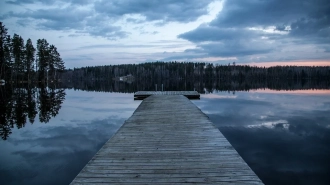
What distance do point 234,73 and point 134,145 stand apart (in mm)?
147017

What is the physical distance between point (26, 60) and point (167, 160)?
67331 millimetres

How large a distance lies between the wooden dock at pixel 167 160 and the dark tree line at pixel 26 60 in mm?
53699

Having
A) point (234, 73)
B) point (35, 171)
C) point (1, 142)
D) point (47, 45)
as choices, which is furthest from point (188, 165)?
point (234, 73)

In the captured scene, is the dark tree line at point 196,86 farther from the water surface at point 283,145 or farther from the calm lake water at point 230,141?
the calm lake water at point 230,141

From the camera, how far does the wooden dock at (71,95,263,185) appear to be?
13.5 feet

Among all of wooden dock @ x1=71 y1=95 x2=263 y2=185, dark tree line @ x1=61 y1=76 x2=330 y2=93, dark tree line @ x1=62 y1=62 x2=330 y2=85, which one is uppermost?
dark tree line @ x1=62 y1=62 x2=330 y2=85

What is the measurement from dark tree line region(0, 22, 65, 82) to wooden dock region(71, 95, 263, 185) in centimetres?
5370

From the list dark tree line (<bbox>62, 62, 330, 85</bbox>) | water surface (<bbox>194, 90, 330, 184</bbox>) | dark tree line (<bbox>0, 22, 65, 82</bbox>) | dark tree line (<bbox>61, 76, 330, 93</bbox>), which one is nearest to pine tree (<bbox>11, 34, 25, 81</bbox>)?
dark tree line (<bbox>0, 22, 65, 82</bbox>)

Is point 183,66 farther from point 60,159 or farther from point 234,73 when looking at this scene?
point 60,159

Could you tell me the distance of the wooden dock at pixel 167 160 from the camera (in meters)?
4.11

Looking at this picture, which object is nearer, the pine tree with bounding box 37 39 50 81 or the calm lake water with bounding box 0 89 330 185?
the calm lake water with bounding box 0 89 330 185

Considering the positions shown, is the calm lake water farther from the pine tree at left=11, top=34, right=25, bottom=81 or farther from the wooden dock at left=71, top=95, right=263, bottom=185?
the pine tree at left=11, top=34, right=25, bottom=81

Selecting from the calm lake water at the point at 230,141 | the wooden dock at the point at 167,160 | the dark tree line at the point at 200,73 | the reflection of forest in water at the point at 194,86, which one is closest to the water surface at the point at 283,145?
the calm lake water at the point at 230,141

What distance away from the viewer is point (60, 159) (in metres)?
7.88
